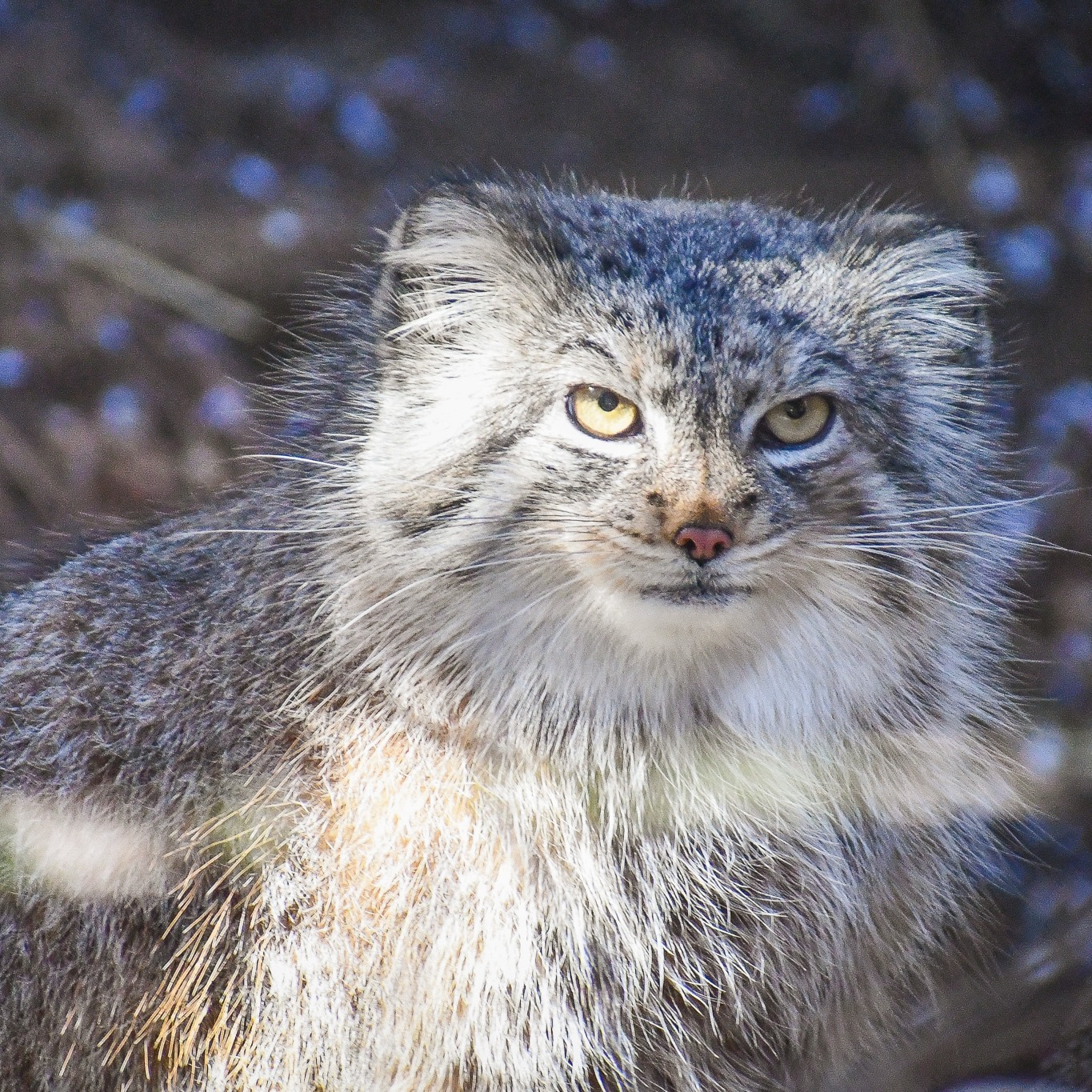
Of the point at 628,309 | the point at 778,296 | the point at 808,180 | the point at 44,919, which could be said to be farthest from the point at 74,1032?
the point at 808,180

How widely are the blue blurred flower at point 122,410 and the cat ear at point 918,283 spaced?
238cm

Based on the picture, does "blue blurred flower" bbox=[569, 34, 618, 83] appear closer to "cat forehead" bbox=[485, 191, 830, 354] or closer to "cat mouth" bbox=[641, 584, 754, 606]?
"cat forehead" bbox=[485, 191, 830, 354]

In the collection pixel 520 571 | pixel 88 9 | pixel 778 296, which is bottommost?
pixel 520 571

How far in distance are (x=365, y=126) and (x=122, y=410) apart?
121cm

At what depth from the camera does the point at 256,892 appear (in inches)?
84.7

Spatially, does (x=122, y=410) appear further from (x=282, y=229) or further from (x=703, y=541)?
(x=703, y=541)

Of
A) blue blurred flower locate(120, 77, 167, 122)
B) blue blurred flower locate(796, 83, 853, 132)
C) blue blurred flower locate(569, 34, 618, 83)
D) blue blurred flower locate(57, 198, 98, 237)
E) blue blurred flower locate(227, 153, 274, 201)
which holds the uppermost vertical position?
blue blurred flower locate(569, 34, 618, 83)

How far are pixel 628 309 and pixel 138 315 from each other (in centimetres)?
247

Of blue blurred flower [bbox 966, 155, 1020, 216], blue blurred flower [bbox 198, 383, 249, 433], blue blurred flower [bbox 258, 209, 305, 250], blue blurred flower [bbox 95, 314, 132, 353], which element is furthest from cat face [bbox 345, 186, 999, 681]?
blue blurred flower [bbox 95, 314, 132, 353]

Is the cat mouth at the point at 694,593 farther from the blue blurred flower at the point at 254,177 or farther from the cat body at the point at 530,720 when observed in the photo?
the blue blurred flower at the point at 254,177

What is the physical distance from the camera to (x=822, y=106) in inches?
163

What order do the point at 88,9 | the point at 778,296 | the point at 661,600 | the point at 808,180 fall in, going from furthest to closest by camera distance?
the point at 88,9 → the point at 808,180 → the point at 778,296 → the point at 661,600

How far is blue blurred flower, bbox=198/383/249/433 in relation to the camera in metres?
3.97

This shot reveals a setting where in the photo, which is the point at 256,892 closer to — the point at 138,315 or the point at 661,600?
the point at 661,600
